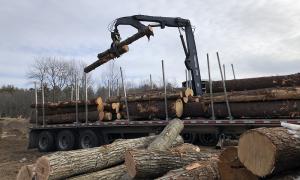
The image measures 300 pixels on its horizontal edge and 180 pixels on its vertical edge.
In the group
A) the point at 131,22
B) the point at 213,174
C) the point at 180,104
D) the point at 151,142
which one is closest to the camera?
the point at 213,174

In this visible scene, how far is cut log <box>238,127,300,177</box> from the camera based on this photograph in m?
5.75

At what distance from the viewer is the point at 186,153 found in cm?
803

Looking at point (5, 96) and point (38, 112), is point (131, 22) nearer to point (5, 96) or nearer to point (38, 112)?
point (38, 112)

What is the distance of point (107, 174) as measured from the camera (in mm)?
8562

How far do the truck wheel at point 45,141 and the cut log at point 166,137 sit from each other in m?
8.87

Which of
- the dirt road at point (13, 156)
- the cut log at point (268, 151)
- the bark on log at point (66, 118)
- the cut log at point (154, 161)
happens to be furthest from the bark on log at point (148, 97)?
the cut log at point (268, 151)

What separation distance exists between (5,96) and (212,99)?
52.9 meters

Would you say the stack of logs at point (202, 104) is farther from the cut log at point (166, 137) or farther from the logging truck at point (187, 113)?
the cut log at point (166, 137)

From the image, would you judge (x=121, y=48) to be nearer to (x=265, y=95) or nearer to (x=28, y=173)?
(x=265, y=95)

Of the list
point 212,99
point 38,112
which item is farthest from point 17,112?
point 212,99

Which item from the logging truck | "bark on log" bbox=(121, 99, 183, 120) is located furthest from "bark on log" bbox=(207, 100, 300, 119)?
"bark on log" bbox=(121, 99, 183, 120)

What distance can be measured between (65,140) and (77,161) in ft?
33.5

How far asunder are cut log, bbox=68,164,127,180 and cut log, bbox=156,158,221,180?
77.3 inches

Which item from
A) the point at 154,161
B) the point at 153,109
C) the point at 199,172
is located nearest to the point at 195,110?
the point at 153,109
